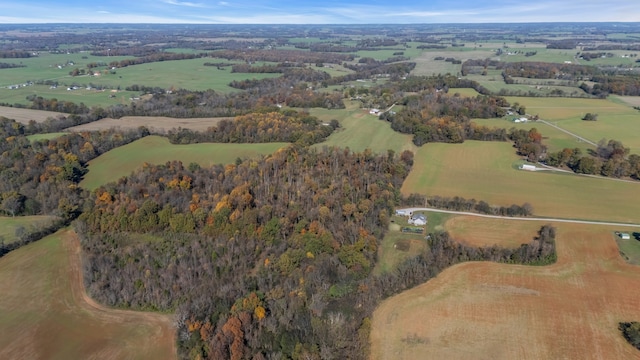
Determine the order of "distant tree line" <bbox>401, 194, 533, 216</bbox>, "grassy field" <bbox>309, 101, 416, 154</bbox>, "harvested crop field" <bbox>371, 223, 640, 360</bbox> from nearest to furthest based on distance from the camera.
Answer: "harvested crop field" <bbox>371, 223, 640, 360</bbox>, "distant tree line" <bbox>401, 194, 533, 216</bbox>, "grassy field" <bbox>309, 101, 416, 154</bbox>

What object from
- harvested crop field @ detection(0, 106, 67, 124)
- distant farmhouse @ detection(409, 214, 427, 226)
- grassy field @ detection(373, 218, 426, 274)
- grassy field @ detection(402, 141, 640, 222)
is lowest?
grassy field @ detection(373, 218, 426, 274)

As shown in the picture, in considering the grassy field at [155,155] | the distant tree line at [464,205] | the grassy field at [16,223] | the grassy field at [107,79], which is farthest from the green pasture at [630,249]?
the grassy field at [107,79]

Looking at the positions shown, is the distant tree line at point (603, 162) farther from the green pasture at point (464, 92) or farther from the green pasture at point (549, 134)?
the green pasture at point (464, 92)

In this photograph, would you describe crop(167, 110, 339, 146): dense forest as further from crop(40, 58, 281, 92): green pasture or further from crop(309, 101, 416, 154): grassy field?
crop(40, 58, 281, 92): green pasture

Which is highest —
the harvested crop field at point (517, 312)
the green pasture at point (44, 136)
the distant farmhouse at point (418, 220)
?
the green pasture at point (44, 136)

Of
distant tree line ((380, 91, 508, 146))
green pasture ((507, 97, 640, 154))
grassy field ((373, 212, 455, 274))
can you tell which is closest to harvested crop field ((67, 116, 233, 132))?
distant tree line ((380, 91, 508, 146))
